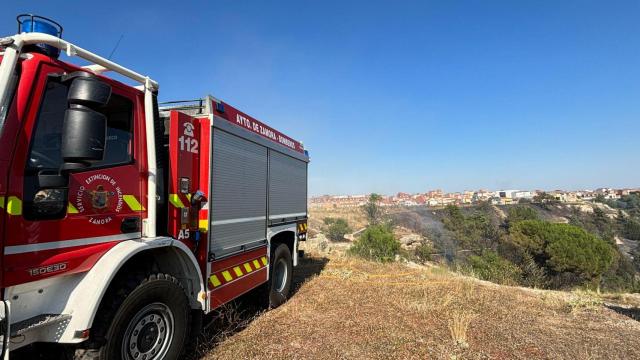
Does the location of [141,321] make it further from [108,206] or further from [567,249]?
[567,249]

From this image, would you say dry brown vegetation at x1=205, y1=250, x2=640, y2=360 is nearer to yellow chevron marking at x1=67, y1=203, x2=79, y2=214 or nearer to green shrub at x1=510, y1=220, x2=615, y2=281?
yellow chevron marking at x1=67, y1=203, x2=79, y2=214

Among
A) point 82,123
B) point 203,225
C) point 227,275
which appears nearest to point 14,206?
point 82,123

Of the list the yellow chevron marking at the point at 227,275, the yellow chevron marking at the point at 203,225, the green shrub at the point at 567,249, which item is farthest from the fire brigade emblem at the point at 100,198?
the green shrub at the point at 567,249

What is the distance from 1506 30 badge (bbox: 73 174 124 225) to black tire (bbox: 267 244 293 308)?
317 centimetres

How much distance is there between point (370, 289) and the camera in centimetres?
704

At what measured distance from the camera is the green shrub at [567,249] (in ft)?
81.7

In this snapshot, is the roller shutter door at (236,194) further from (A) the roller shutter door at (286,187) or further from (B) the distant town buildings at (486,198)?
(B) the distant town buildings at (486,198)

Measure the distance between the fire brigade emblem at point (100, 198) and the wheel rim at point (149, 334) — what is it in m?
0.87

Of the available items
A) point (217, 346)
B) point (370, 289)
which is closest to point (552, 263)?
point (370, 289)

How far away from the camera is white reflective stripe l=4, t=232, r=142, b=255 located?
221 cm

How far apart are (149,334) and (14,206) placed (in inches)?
57.2

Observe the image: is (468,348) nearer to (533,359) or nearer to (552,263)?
(533,359)

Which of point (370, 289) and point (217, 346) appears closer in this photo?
point (217, 346)

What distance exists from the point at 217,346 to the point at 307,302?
217cm
